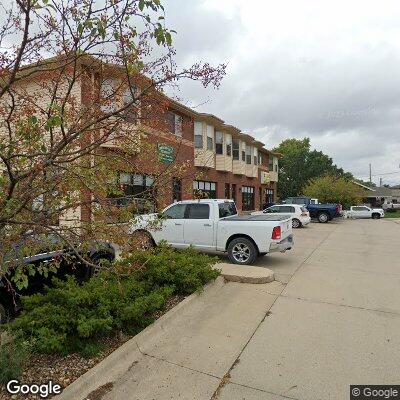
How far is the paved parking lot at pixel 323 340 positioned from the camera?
11.0ft

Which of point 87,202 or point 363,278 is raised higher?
point 87,202

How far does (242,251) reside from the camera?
8.80 metres

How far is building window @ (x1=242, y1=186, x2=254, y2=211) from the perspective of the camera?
31.0 metres

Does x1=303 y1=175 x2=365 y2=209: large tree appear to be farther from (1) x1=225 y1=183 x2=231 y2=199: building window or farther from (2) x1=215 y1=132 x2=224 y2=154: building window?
(2) x1=215 y1=132 x2=224 y2=154: building window

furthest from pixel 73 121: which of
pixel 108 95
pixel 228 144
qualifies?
pixel 228 144

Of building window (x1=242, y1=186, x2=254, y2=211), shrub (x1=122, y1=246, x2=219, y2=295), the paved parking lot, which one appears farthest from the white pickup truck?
building window (x1=242, y1=186, x2=254, y2=211)

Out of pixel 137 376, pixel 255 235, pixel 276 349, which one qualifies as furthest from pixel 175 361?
pixel 255 235

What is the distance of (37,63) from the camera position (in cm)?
277

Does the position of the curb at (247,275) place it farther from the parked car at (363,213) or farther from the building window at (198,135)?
the parked car at (363,213)

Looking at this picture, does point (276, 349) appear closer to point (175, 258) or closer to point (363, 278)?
point (175, 258)

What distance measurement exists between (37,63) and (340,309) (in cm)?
534

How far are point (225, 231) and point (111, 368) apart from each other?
5.76m

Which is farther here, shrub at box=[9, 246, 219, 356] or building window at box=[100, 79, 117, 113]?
shrub at box=[9, 246, 219, 356]

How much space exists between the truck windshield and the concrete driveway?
9.80 ft
